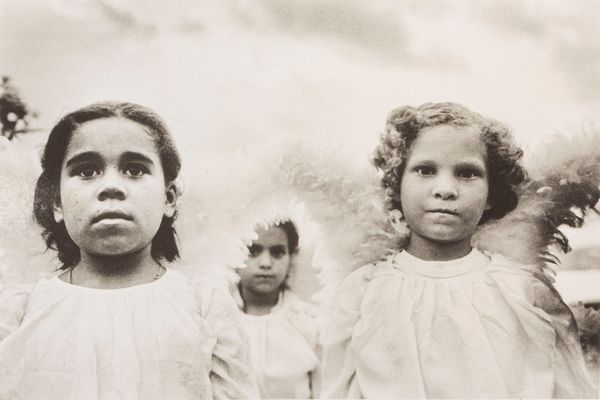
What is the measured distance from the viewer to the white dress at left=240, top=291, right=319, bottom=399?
2.37 meters

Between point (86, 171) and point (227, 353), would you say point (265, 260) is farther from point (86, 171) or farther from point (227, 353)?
point (86, 171)

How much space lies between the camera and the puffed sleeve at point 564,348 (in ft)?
7.94

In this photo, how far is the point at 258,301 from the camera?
8.00ft

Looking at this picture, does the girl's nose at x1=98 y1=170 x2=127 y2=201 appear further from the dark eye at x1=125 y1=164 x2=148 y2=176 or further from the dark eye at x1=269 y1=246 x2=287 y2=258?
the dark eye at x1=269 y1=246 x2=287 y2=258

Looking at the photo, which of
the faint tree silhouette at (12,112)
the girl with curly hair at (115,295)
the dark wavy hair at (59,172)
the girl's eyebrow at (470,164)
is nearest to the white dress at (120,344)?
the girl with curly hair at (115,295)

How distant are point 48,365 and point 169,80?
959mm

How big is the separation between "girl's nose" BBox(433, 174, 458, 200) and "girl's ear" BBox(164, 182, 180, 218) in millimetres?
814

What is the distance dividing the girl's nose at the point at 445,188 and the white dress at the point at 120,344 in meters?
0.73

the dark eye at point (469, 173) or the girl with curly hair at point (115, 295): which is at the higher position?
the dark eye at point (469, 173)

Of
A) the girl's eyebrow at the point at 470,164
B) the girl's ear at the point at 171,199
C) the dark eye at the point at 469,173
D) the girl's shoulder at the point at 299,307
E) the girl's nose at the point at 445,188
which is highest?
the girl's eyebrow at the point at 470,164

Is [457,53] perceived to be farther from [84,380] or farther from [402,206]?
[84,380]

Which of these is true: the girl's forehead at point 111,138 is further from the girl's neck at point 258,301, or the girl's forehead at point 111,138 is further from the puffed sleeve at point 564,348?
the puffed sleeve at point 564,348

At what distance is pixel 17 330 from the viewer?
2.30 meters

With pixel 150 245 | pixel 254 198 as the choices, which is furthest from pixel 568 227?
pixel 150 245
